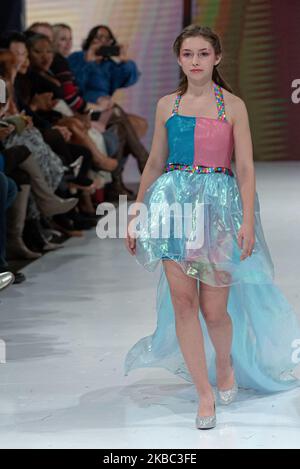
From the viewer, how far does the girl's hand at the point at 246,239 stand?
2619 mm

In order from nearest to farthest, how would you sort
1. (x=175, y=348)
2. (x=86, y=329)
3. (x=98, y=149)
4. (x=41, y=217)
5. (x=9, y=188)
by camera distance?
1. (x=175, y=348)
2. (x=86, y=329)
3. (x=9, y=188)
4. (x=41, y=217)
5. (x=98, y=149)

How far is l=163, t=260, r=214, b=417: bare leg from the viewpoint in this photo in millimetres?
2650

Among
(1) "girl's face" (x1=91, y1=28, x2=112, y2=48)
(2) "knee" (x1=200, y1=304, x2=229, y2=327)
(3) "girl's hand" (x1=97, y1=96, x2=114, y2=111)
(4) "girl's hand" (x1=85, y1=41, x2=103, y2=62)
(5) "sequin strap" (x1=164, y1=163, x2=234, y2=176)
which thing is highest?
(5) "sequin strap" (x1=164, y1=163, x2=234, y2=176)

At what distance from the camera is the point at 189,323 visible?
8.73 ft

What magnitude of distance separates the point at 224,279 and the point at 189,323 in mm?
136

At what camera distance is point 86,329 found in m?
3.66

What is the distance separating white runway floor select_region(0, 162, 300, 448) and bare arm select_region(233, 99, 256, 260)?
0.43m

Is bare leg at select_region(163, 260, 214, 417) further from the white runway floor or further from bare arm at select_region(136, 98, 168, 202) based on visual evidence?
bare arm at select_region(136, 98, 168, 202)

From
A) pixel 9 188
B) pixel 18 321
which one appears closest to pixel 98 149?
pixel 9 188

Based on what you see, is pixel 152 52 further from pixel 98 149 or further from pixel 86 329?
pixel 86 329

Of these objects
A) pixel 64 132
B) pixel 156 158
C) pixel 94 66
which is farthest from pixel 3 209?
pixel 94 66

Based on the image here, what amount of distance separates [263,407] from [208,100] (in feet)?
2.57

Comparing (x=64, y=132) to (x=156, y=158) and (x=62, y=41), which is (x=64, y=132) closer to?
(x=62, y=41)

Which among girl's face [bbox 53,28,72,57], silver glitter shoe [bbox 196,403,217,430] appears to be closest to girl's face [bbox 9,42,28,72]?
girl's face [bbox 53,28,72,57]
